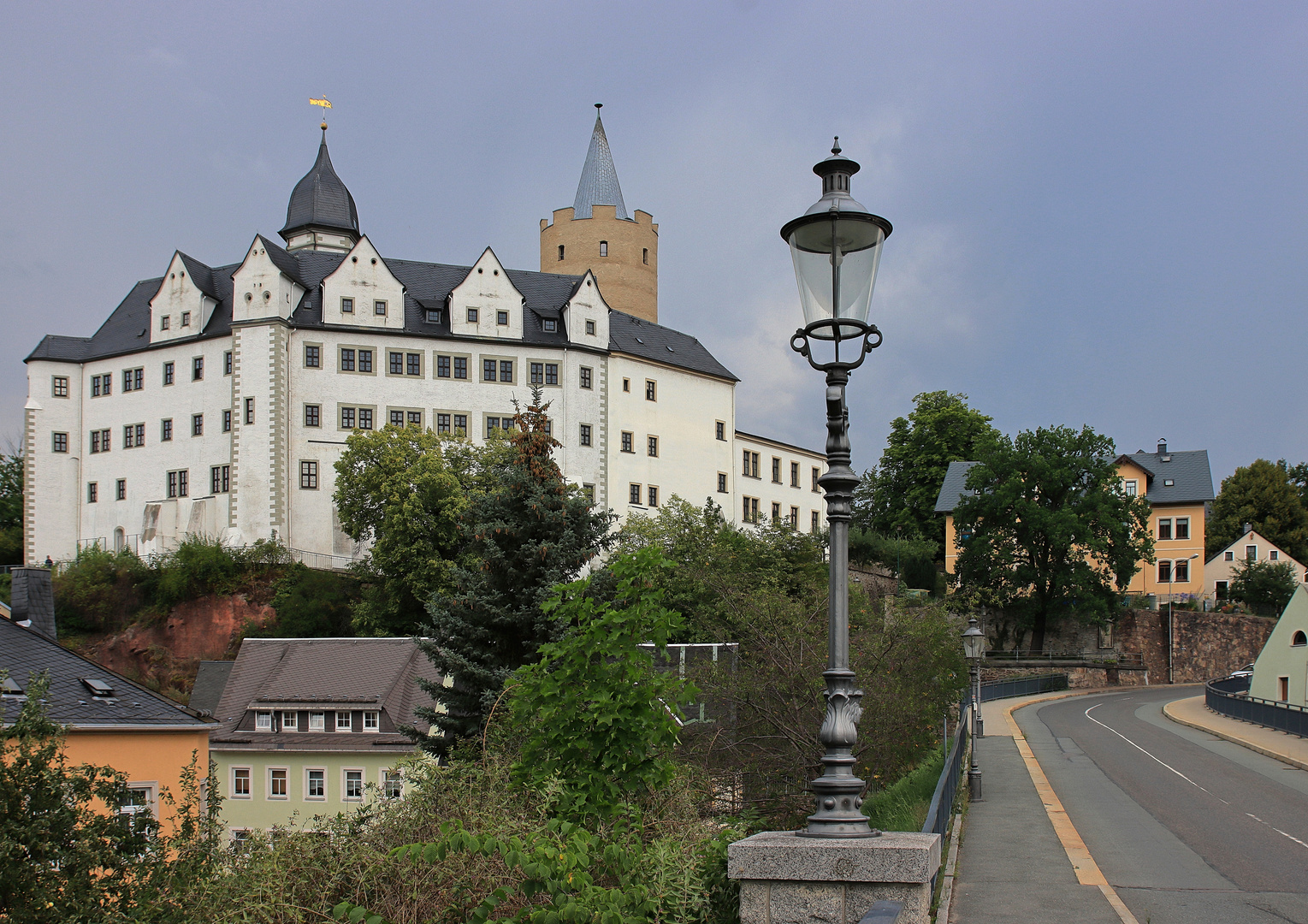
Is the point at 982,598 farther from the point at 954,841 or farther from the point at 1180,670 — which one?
the point at 954,841

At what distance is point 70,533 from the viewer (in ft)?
228

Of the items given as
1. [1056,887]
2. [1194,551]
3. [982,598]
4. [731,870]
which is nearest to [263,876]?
[731,870]

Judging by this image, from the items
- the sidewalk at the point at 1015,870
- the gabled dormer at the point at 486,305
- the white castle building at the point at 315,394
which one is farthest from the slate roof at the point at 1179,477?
the sidewalk at the point at 1015,870

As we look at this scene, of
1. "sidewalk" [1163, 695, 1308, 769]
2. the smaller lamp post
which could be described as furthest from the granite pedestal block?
"sidewalk" [1163, 695, 1308, 769]

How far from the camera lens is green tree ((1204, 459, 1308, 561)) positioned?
309 ft

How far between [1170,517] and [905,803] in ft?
263

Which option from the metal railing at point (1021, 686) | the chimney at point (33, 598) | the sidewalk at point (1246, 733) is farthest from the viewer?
the metal railing at point (1021, 686)

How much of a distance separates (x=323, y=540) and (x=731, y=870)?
60259mm

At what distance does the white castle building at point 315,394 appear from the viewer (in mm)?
64375

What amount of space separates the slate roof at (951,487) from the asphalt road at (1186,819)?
43.6m

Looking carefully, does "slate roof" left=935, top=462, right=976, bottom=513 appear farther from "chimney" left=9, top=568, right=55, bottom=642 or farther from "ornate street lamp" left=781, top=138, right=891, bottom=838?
"ornate street lamp" left=781, top=138, right=891, bottom=838

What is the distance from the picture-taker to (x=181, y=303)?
6931cm

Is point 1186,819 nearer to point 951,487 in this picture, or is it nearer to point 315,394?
point 315,394

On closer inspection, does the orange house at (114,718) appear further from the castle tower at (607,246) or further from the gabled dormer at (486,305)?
the castle tower at (607,246)
